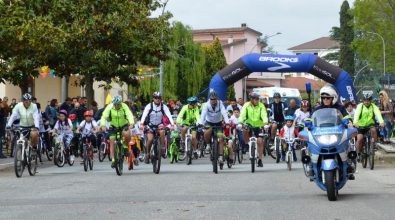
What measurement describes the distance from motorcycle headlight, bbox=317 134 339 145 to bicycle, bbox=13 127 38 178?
798 cm

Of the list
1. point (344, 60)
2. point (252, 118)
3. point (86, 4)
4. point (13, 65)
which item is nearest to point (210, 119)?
point (252, 118)

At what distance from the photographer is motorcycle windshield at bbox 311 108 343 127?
14.0 metres

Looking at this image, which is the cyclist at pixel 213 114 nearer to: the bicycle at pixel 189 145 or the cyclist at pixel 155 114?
the cyclist at pixel 155 114

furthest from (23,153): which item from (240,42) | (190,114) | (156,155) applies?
(240,42)

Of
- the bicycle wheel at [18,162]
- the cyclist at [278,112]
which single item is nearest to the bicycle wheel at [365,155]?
the cyclist at [278,112]

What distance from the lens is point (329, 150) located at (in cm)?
1366

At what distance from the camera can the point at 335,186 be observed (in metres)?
13.6

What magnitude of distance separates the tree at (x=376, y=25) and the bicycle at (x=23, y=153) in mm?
56717

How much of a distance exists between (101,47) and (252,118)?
12971 mm

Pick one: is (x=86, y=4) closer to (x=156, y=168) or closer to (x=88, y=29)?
(x=88, y=29)

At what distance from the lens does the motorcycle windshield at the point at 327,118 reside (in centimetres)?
1399

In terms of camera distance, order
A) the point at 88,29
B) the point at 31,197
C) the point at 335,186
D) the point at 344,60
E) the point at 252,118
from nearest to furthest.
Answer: the point at 335,186, the point at 31,197, the point at 252,118, the point at 88,29, the point at 344,60

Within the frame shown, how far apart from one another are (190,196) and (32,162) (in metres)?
7.45

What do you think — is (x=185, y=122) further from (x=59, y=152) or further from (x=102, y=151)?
(x=59, y=152)
